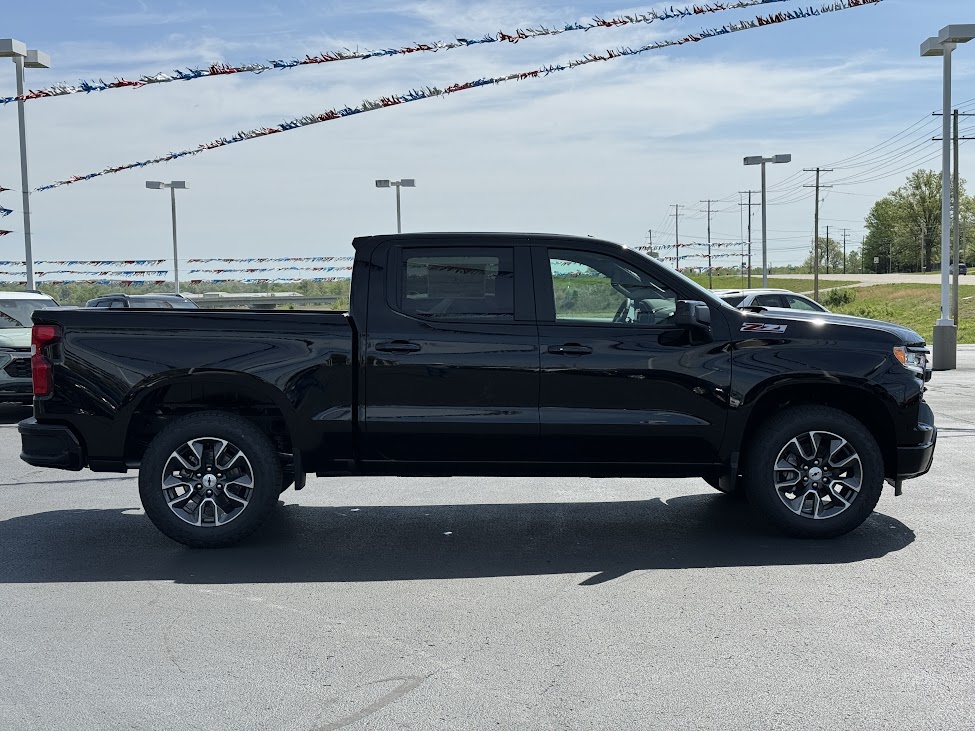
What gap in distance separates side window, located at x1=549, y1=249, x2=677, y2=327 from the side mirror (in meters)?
0.24

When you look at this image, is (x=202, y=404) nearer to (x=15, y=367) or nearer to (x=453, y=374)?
(x=453, y=374)

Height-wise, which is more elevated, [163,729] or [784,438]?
[784,438]

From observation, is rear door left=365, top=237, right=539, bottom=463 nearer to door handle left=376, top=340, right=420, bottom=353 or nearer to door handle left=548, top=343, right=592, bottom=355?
door handle left=376, top=340, right=420, bottom=353

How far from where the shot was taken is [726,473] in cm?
677

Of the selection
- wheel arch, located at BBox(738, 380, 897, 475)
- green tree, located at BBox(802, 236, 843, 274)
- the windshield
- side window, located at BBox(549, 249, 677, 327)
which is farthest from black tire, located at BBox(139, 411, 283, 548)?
green tree, located at BBox(802, 236, 843, 274)

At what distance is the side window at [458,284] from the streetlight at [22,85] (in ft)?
57.5

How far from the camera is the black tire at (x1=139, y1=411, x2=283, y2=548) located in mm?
6633

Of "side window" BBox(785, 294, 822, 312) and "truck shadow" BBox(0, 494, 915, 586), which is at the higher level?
"side window" BBox(785, 294, 822, 312)

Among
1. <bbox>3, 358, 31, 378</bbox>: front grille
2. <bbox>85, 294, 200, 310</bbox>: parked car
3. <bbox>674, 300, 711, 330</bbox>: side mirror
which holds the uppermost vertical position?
<bbox>85, 294, 200, 310</bbox>: parked car

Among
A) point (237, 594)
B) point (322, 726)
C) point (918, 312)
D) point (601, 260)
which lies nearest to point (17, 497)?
point (237, 594)

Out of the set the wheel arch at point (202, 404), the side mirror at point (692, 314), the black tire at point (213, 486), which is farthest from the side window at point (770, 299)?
the black tire at point (213, 486)

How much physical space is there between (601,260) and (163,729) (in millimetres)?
4001

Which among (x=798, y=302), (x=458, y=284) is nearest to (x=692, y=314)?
(x=458, y=284)

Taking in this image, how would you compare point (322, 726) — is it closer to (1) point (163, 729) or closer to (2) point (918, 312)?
(1) point (163, 729)
